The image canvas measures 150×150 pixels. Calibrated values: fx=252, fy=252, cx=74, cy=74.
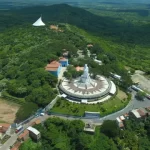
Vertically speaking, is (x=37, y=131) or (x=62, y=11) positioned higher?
(x=37, y=131)

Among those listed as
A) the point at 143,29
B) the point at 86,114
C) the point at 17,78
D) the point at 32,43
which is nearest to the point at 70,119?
the point at 86,114

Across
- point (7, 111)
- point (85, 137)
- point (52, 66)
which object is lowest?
point (7, 111)

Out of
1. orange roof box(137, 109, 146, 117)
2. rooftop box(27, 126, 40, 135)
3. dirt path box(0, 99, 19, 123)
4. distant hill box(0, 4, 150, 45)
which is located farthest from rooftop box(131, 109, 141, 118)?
distant hill box(0, 4, 150, 45)

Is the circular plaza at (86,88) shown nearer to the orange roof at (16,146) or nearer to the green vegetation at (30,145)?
the green vegetation at (30,145)

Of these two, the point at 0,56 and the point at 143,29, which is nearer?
the point at 0,56

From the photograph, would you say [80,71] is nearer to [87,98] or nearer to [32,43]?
[87,98]

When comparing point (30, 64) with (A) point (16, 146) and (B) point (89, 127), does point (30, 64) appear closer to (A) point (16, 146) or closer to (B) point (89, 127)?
(B) point (89, 127)

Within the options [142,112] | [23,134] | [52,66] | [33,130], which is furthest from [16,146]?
[52,66]
